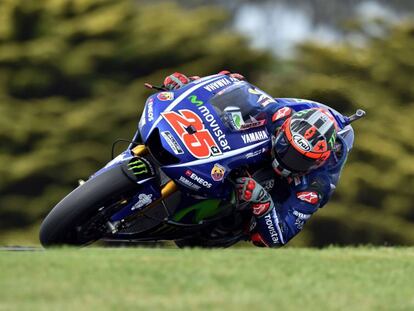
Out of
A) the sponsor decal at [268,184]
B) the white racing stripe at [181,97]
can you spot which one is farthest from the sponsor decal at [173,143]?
the sponsor decal at [268,184]

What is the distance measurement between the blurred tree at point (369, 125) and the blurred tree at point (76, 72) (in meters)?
0.63

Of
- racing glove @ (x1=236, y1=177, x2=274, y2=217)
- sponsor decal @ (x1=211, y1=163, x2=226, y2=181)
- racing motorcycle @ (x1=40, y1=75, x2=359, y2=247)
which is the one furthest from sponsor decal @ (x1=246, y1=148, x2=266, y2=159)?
sponsor decal @ (x1=211, y1=163, x2=226, y2=181)

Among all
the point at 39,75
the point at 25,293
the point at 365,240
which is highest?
the point at 25,293

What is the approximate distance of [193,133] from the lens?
768 centimetres

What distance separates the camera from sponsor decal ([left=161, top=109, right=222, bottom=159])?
762 centimetres

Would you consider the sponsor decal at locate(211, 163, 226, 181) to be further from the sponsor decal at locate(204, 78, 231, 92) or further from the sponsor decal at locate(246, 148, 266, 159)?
the sponsor decal at locate(204, 78, 231, 92)

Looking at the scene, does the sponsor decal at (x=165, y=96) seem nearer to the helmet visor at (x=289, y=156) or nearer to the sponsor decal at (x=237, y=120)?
the sponsor decal at (x=237, y=120)

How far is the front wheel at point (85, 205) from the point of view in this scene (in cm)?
730

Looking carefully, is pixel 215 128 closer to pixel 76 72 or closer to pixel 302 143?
pixel 302 143

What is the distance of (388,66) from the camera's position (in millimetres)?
12141

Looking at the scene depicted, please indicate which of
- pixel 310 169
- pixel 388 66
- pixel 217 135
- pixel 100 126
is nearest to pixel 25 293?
pixel 217 135

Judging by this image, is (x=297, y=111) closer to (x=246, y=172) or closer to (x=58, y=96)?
(x=246, y=172)

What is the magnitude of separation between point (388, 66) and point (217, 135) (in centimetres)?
490

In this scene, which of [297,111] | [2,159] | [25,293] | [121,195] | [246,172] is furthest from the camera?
[2,159]
